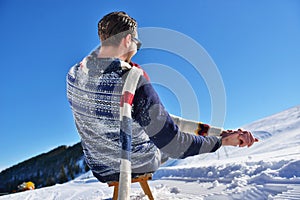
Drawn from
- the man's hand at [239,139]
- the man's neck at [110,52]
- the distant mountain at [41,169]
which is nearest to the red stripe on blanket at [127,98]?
the man's neck at [110,52]

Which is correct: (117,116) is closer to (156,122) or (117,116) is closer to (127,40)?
(156,122)

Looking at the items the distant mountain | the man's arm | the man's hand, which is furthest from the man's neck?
the distant mountain

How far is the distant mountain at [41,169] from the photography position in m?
14.2

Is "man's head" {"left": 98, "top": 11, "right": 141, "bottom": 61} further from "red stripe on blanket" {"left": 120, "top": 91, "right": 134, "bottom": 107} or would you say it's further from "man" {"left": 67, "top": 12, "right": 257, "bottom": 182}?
"red stripe on blanket" {"left": 120, "top": 91, "right": 134, "bottom": 107}

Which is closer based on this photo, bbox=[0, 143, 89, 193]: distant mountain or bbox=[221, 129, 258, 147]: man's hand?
bbox=[221, 129, 258, 147]: man's hand

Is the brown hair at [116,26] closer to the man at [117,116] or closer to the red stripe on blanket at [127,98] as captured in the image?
the man at [117,116]

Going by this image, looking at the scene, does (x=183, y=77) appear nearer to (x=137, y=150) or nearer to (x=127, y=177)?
(x=137, y=150)

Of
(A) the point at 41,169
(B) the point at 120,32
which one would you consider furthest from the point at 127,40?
(A) the point at 41,169

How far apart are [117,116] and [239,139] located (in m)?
0.50

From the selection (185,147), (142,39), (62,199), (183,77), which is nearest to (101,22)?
(142,39)

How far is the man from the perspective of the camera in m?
1.00

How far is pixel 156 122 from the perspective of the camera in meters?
0.99

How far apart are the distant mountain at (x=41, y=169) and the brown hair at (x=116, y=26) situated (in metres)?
12.9

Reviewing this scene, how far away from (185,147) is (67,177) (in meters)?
11.3
